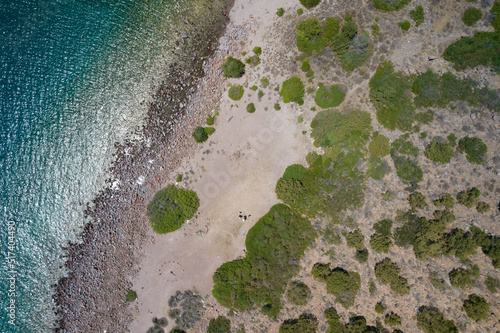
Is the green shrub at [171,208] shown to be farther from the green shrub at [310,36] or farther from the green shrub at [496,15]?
the green shrub at [496,15]

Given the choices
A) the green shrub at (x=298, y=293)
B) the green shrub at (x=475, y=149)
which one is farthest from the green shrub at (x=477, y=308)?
the green shrub at (x=298, y=293)

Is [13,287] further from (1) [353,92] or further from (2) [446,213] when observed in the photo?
(2) [446,213]

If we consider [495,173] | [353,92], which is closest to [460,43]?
[353,92]

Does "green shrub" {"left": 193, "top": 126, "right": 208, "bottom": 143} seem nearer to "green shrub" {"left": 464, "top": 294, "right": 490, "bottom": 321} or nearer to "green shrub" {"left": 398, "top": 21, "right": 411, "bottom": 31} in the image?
"green shrub" {"left": 398, "top": 21, "right": 411, "bottom": 31}

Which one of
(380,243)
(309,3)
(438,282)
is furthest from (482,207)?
(309,3)

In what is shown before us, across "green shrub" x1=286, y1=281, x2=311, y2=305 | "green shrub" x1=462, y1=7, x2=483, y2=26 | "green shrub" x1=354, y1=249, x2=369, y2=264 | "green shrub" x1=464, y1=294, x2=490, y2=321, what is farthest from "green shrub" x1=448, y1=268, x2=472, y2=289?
"green shrub" x1=462, y1=7, x2=483, y2=26

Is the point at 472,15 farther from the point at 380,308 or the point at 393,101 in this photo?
the point at 380,308

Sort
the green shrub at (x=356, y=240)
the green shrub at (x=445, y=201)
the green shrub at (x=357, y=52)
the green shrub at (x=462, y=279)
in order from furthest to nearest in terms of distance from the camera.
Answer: the green shrub at (x=357, y=52)
the green shrub at (x=356, y=240)
the green shrub at (x=445, y=201)
the green shrub at (x=462, y=279)
